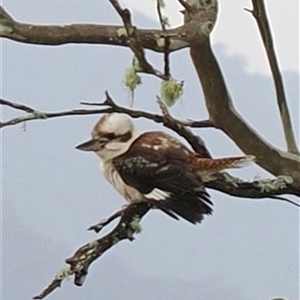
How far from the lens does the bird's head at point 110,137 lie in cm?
157

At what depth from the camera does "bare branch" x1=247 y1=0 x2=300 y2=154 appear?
5.37ft

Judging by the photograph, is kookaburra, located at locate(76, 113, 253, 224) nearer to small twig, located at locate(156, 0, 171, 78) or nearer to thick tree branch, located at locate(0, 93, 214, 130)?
thick tree branch, located at locate(0, 93, 214, 130)

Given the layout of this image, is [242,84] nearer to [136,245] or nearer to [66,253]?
[136,245]

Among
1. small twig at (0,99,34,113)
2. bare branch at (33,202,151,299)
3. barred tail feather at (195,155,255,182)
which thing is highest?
small twig at (0,99,34,113)

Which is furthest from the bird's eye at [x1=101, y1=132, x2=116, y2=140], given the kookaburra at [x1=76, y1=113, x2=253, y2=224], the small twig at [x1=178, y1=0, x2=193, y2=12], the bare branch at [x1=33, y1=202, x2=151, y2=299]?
the small twig at [x1=178, y1=0, x2=193, y2=12]

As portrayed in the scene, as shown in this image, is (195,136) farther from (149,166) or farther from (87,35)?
(87,35)

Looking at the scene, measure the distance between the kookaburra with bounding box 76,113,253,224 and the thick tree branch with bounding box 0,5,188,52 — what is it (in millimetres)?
153

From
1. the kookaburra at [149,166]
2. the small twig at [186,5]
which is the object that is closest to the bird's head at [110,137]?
the kookaburra at [149,166]

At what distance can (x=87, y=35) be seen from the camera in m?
1.59

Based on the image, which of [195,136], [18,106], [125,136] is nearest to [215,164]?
[195,136]

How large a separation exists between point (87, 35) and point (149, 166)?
29 cm

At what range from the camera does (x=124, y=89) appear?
160 centimetres

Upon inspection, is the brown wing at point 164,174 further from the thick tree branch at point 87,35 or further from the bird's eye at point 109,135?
the thick tree branch at point 87,35

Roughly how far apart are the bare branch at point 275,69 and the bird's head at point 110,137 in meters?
0.32
